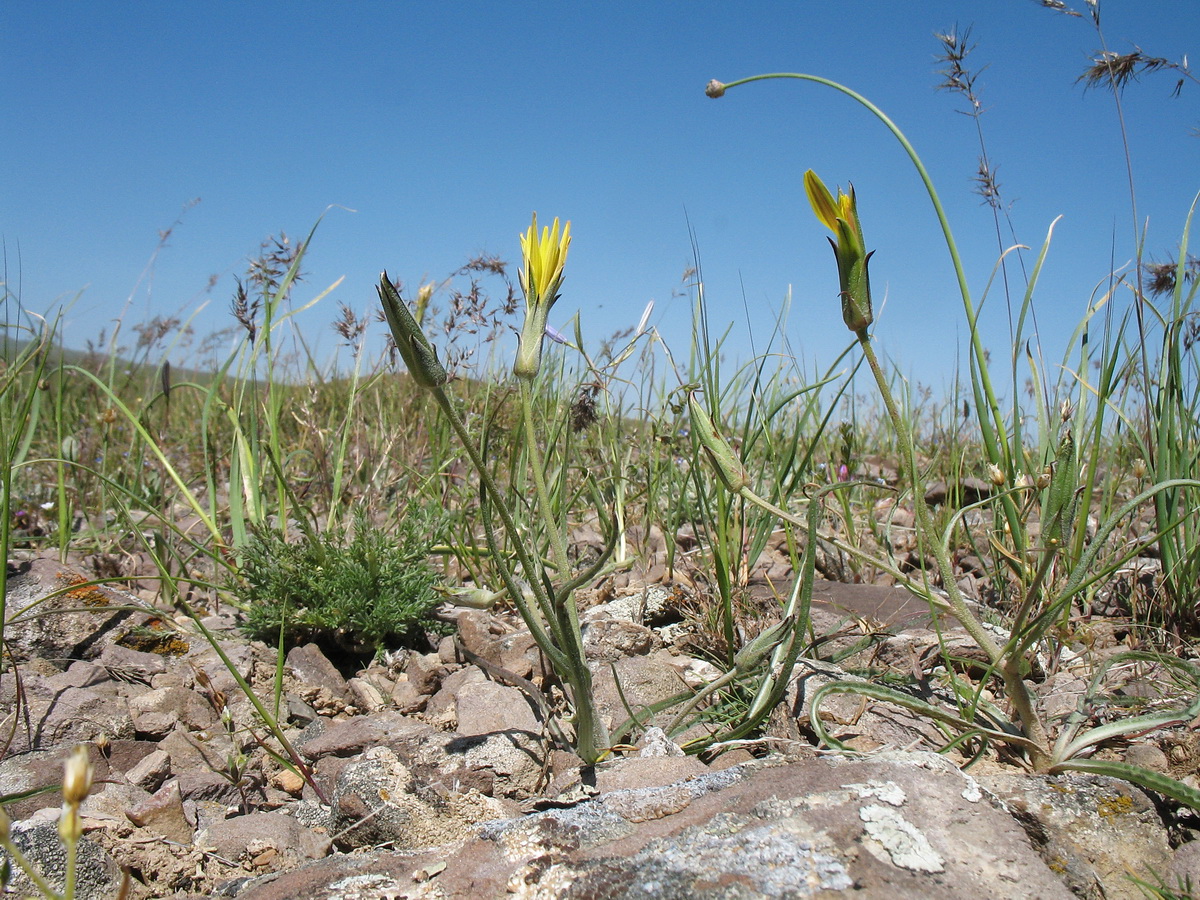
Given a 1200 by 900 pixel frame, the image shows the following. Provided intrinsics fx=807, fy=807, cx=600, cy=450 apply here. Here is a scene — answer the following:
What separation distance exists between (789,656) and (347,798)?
75cm

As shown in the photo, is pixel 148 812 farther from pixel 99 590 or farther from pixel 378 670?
pixel 99 590

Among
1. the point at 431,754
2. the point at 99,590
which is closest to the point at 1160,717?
the point at 431,754

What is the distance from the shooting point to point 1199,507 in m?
1.50

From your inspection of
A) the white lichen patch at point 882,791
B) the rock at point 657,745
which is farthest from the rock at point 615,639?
the white lichen patch at point 882,791

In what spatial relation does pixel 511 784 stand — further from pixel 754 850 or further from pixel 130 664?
pixel 130 664

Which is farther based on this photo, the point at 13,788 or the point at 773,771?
the point at 13,788

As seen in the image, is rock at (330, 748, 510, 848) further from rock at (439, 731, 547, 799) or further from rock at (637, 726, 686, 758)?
rock at (637, 726, 686, 758)

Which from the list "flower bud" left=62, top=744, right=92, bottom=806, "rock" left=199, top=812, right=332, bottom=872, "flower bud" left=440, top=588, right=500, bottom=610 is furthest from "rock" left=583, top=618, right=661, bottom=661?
"flower bud" left=62, top=744, right=92, bottom=806

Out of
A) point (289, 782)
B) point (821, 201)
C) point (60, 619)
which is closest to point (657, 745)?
point (289, 782)

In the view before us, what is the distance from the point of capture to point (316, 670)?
79.6 inches

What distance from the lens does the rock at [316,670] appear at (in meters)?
1.98

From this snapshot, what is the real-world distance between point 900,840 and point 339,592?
63.5 inches

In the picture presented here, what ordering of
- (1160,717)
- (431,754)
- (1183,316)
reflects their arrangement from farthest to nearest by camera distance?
(1183,316) → (431,754) → (1160,717)

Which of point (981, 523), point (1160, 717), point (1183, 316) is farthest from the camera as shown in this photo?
point (981, 523)
